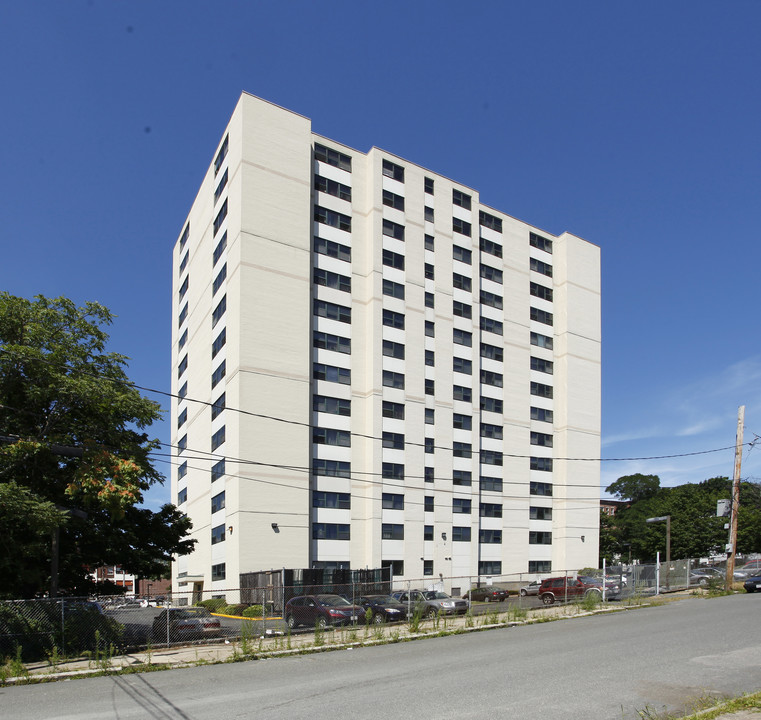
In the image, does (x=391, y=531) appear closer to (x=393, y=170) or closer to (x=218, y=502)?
(x=218, y=502)

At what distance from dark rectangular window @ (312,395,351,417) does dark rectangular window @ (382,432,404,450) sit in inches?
144

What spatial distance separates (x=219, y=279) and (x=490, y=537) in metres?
32.6

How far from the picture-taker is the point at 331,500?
51.3 meters

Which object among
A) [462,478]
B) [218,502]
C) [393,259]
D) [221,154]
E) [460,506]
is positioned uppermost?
[221,154]

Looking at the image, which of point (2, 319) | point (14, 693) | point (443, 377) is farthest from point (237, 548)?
Result: point (14, 693)

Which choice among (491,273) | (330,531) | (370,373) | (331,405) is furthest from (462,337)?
(330,531)

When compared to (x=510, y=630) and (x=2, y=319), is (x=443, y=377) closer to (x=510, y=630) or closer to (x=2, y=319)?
(x=510, y=630)

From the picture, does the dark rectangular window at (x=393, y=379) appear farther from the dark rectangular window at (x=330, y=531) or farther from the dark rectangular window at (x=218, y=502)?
the dark rectangular window at (x=218, y=502)

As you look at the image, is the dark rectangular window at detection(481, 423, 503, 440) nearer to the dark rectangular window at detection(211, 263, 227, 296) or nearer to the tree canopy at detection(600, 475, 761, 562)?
the dark rectangular window at detection(211, 263, 227, 296)

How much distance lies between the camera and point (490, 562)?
200ft

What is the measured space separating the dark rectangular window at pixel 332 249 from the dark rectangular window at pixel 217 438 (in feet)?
52.1

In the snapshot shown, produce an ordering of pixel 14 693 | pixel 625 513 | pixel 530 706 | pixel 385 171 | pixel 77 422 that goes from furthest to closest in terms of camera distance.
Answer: pixel 625 513
pixel 385 171
pixel 77 422
pixel 14 693
pixel 530 706

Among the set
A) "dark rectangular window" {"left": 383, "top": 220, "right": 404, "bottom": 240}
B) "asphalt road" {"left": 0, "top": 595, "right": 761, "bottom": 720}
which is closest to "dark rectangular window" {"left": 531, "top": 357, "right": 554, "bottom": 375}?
"dark rectangular window" {"left": 383, "top": 220, "right": 404, "bottom": 240}

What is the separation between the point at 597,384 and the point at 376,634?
55580 mm
